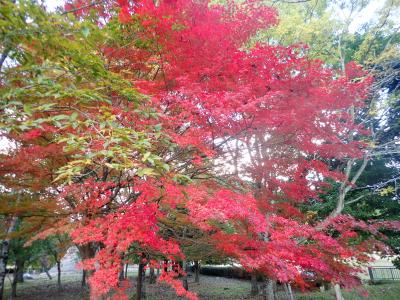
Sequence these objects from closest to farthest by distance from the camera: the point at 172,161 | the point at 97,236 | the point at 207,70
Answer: the point at 97,236, the point at 207,70, the point at 172,161

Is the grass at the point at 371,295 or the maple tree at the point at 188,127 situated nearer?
the maple tree at the point at 188,127

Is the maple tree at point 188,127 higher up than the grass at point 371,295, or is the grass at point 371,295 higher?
the maple tree at point 188,127

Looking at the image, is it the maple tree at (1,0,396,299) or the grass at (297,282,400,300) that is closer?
the maple tree at (1,0,396,299)

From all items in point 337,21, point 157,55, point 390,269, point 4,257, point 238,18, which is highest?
point 337,21

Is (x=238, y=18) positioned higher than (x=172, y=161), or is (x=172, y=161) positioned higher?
(x=238, y=18)

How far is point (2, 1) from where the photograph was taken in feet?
9.25

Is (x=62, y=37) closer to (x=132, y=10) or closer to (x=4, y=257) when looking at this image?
(x=132, y=10)

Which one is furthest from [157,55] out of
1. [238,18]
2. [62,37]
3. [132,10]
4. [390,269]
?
[390,269]

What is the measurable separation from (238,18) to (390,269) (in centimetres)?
2034

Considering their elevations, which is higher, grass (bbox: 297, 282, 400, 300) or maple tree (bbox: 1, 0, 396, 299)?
maple tree (bbox: 1, 0, 396, 299)

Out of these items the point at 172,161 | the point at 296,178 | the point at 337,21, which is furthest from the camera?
the point at 337,21

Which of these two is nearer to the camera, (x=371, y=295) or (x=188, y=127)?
(x=188, y=127)

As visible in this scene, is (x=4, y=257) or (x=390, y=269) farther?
(x=390, y=269)

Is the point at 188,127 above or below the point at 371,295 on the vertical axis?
above
